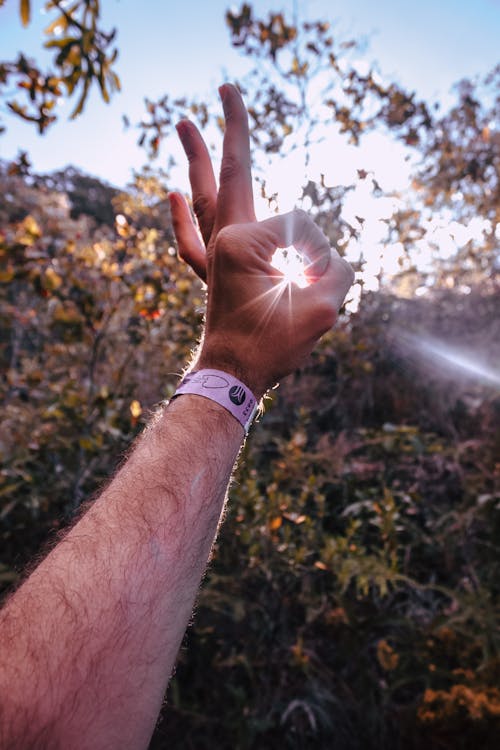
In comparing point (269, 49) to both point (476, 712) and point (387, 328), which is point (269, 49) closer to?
point (476, 712)

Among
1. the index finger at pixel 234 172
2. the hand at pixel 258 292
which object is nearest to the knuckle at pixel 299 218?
the hand at pixel 258 292

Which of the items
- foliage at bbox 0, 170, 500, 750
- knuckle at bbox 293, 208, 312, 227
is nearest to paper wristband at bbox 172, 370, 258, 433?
knuckle at bbox 293, 208, 312, 227

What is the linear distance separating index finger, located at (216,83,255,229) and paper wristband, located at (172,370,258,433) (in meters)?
0.44

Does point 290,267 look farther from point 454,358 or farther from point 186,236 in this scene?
point 454,358

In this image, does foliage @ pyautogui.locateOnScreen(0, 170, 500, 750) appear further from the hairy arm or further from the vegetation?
the hairy arm

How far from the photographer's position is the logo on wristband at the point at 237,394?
35.1 inches

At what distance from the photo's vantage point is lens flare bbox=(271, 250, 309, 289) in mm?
1037

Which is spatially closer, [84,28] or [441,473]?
[84,28]

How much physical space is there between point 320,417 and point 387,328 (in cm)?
262

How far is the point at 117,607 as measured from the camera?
1.99 ft

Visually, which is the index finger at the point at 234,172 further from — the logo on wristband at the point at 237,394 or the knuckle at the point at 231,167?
the logo on wristband at the point at 237,394

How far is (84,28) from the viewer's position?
163cm

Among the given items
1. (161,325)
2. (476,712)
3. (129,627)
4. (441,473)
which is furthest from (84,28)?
(441,473)

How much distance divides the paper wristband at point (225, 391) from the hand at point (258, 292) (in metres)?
0.03
